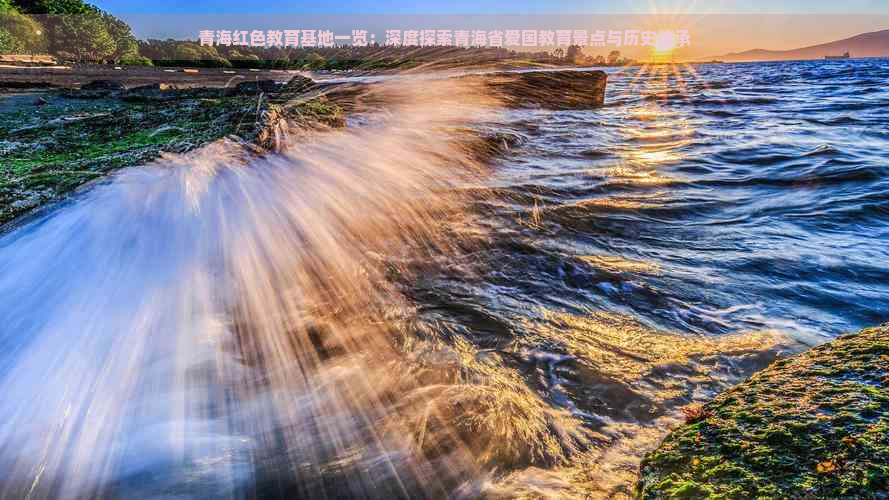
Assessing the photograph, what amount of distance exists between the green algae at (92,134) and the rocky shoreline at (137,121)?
11mm

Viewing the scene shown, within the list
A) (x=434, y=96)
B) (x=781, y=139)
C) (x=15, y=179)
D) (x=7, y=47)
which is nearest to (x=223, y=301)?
(x=15, y=179)

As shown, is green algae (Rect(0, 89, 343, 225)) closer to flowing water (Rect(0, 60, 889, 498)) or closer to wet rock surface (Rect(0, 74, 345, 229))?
wet rock surface (Rect(0, 74, 345, 229))

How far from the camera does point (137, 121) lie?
8.27 m

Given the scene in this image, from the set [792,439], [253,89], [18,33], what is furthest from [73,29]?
[792,439]

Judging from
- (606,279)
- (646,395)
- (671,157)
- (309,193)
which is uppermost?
(671,157)

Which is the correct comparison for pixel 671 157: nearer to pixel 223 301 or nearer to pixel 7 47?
pixel 223 301

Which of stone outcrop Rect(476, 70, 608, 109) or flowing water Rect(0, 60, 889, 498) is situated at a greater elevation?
stone outcrop Rect(476, 70, 608, 109)

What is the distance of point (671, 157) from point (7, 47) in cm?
6232

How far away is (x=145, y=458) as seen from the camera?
1.89m

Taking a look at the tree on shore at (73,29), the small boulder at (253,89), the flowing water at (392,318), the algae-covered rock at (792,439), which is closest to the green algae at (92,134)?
the flowing water at (392,318)

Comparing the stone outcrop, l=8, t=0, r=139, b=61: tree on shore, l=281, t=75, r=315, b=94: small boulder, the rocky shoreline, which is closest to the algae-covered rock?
the rocky shoreline

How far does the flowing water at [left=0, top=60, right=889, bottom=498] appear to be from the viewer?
6.04ft

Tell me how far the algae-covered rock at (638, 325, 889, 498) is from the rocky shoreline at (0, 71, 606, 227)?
5.26 m

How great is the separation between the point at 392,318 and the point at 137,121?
8283 mm
